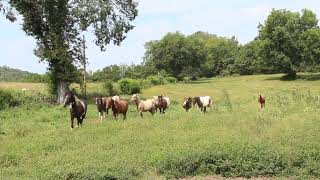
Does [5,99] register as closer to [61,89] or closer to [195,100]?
[61,89]

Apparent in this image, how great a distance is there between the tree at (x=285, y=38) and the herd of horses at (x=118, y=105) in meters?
47.3

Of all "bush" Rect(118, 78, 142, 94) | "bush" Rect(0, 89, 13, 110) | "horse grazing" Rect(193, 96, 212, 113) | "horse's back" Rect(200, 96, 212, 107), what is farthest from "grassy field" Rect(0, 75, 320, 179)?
"bush" Rect(118, 78, 142, 94)

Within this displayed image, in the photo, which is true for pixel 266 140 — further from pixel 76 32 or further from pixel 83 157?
pixel 76 32

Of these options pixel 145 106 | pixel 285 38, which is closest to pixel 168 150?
pixel 145 106

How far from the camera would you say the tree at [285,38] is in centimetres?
7900

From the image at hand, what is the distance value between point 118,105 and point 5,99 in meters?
15.7

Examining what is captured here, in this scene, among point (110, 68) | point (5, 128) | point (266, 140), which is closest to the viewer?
point (266, 140)

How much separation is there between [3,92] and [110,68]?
60.7m

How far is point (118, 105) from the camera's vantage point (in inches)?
1046

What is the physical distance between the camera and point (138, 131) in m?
20.7

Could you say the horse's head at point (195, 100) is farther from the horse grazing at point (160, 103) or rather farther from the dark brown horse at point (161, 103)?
the horse grazing at point (160, 103)

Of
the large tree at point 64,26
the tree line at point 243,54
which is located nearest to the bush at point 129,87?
the large tree at point 64,26

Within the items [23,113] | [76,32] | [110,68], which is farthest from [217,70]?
[23,113]

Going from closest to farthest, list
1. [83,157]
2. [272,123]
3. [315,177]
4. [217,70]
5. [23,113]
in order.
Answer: [315,177] < [83,157] < [272,123] < [23,113] < [217,70]
